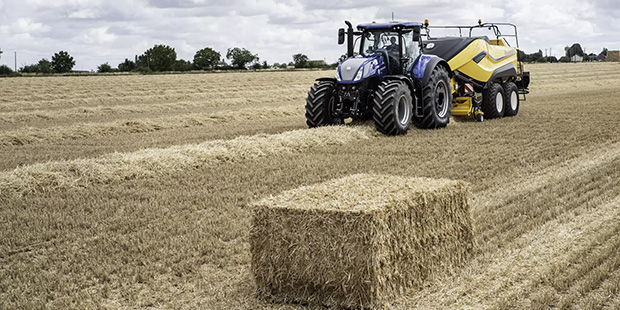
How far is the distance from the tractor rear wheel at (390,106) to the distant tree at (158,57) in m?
53.9

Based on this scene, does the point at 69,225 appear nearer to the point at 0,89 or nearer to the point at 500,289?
the point at 500,289

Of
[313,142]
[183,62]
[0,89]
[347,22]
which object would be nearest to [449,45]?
[347,22]

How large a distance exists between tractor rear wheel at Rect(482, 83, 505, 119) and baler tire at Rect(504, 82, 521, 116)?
318 mm

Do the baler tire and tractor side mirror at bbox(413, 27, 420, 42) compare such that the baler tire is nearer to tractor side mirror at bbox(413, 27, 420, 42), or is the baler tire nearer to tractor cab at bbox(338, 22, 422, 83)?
tractor cab at bbox(338, 22, 422, 83)

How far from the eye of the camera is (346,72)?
13461 mm

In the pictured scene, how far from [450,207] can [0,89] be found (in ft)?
85.1

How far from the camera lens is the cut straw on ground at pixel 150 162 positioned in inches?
341

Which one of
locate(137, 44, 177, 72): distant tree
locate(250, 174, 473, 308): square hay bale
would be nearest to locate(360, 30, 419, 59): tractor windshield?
locate(250, 174, 473, 308): square hay bale

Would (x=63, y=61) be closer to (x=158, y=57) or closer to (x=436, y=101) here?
(x=158, y=57)

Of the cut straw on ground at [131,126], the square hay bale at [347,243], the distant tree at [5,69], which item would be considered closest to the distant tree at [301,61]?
the distant tree at [5,69]

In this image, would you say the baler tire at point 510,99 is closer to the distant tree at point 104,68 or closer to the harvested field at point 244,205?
the harvested field at point 244,205

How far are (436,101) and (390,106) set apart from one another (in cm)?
190

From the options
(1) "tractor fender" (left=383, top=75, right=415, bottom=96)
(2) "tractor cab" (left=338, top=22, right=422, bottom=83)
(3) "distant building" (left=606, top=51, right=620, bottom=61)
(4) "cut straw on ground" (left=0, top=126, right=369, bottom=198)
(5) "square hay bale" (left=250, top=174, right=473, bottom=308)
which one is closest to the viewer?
(5) "square hay bale" (left=250, top=174, right=473, bottom=308)

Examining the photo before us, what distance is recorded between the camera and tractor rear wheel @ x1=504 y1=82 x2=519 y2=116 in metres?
17.8
